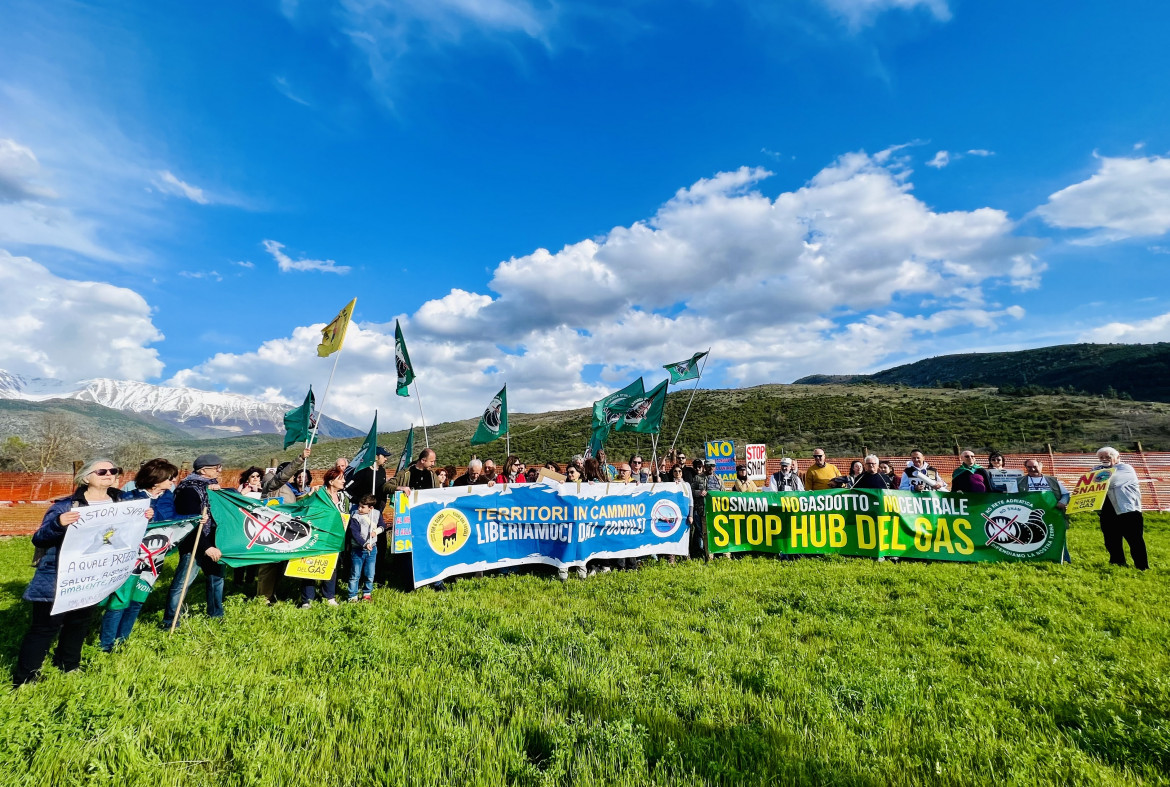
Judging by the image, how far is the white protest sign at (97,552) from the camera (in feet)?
15.7

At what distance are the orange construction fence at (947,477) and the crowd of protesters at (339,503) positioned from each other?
238 inches

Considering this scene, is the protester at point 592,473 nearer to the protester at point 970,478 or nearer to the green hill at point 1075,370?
the protester at point 970,478

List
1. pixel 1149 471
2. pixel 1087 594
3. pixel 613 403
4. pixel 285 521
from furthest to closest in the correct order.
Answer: pixel 1149 471 < pixel 613 403 < pixel 285 521 < pixel 1087 594

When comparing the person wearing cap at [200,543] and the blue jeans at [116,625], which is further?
the person wearing cap at [200,543]

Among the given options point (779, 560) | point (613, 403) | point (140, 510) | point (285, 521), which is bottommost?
point (779, 560)

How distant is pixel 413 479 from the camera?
966 centimetres

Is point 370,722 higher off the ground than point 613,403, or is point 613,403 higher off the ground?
point 613,403

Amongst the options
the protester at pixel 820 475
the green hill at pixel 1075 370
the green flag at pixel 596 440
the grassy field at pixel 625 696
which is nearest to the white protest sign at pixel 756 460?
the green flag at pixel 596 440

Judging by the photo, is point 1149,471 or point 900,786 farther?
point 1149,471

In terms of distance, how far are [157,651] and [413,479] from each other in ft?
14.6

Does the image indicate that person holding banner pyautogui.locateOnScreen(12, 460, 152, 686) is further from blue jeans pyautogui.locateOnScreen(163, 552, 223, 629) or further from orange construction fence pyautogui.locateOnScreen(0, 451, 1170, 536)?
orange construction fence pyautogui.locateOnScreen(0, 451, 1170, 536)

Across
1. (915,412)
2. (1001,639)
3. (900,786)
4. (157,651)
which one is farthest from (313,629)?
(915,412)

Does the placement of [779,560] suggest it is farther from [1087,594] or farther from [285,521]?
[285,521]

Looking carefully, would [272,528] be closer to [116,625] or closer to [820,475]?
[116,625]
